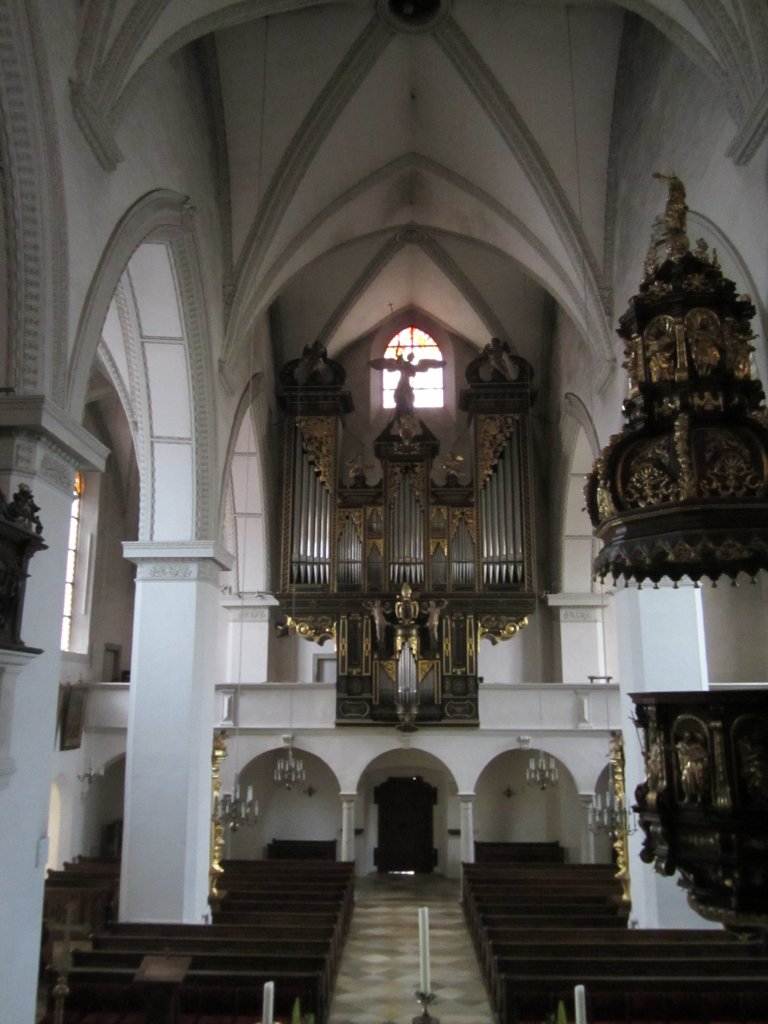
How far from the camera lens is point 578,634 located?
18.7 meters

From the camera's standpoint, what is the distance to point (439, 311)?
19.8 m

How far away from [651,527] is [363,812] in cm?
1536

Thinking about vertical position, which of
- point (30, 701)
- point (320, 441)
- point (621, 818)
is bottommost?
point (621, 818)

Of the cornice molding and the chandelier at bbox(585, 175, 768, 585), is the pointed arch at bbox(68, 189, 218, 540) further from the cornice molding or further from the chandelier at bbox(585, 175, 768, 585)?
the chandelier at bbox(585, 175, 768, 585)

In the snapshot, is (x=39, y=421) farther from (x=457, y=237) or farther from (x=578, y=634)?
(x=578, y=634)

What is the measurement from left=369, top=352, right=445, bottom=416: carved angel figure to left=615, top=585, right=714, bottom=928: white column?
25.8 feet

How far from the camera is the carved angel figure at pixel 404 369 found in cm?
1803

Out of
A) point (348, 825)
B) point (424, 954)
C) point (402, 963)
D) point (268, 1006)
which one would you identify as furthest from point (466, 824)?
point (268, 1006)

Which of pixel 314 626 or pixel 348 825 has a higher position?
pixel 314 626

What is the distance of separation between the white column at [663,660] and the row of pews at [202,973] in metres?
3.85

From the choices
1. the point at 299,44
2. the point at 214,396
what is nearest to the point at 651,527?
the point at 214,396

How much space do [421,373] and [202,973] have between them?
576 inches

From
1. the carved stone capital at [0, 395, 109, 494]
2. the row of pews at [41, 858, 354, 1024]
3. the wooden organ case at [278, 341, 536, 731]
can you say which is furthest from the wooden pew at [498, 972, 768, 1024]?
the wooden organ case at [278, 341, 536, 731]

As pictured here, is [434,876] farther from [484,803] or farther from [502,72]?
[502,72]
